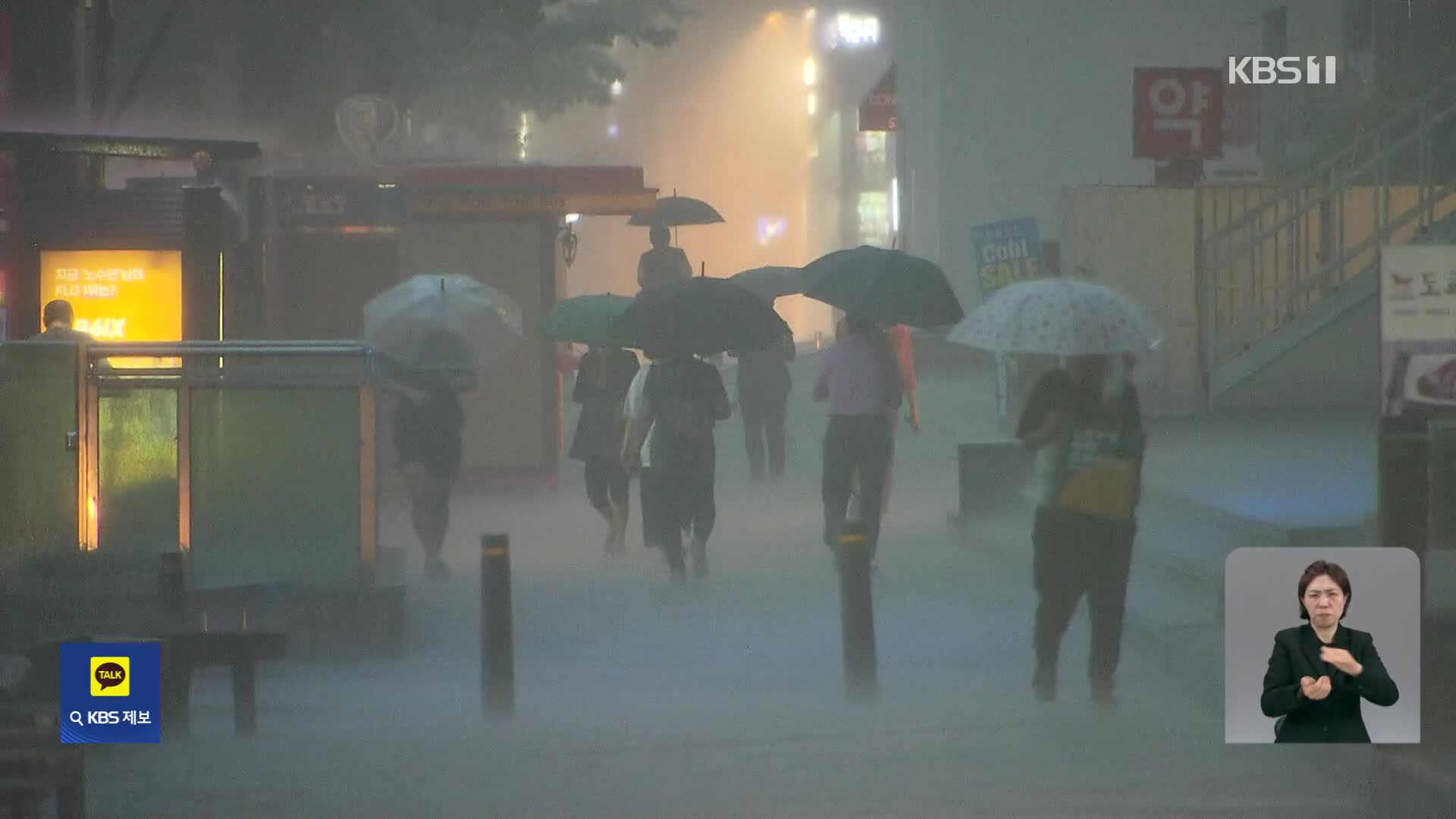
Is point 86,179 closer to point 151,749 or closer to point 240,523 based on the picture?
point 240,523

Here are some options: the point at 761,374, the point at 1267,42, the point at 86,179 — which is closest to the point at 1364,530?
the point at 761,374

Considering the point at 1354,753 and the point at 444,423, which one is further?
the point at 444,423

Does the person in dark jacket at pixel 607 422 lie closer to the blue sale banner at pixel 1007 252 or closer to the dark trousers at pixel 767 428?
the blue sale banner at pixel 1007 252

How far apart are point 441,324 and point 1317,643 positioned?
31.4 feet

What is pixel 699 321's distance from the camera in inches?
515

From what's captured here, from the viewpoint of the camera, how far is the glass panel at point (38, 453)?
10992 mm

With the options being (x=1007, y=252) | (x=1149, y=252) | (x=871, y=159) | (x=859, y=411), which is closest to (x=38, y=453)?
(x=859, y=411)

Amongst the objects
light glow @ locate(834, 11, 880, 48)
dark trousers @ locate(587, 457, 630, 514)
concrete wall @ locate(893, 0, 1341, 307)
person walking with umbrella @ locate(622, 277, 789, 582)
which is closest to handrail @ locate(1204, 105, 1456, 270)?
dark trousers @ locate(587, 457, 630, 514)

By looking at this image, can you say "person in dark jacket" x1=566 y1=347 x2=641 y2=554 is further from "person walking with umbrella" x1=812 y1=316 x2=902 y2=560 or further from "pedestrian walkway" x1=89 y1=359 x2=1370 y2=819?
"person walking with umbrella" x1=812 y1=316 x2=902 y2=560

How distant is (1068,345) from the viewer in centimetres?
920

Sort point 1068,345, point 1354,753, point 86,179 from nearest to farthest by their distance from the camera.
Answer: point 1354,753
point 1068,345
point 86,179

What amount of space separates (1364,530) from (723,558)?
5.28 metres

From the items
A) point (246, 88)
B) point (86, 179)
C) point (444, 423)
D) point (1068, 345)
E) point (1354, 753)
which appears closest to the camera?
point (1354, 753)

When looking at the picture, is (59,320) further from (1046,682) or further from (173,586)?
(1046,682)
